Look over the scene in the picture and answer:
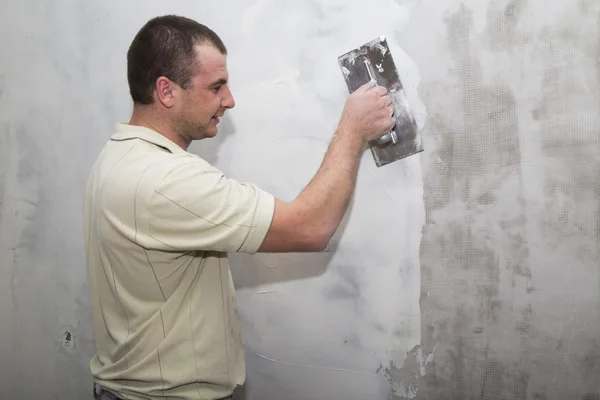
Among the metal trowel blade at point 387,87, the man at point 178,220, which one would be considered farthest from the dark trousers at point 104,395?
the metal trowel blade at point 387,87

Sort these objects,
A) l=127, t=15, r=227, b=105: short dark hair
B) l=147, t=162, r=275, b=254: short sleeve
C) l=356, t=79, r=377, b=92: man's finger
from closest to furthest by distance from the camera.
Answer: l=147, t=162, r=275, b=254: short sleeve, l=127, t=15, r=227, b=105: short dark hair, l=356, t=79, r=377, b=92: man's finger

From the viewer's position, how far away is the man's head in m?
1.17

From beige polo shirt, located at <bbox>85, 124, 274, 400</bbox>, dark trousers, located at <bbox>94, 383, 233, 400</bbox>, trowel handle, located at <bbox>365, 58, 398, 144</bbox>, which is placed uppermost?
trowel handle, located at <bbox>365, 58, 398, 144</bbox>

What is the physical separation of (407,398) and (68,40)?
1442mm

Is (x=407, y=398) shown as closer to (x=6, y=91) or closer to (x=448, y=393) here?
(x=448, y=393)

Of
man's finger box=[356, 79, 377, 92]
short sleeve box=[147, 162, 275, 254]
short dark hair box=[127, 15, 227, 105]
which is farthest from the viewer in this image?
man's finger box=[356, 79, 377, 92]

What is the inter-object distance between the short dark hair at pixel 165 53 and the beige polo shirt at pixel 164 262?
0.37ft

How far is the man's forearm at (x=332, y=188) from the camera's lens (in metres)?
1.14

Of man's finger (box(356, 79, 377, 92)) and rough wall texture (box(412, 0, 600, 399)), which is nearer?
rough wall texture (box(412, 0, 600, 399))

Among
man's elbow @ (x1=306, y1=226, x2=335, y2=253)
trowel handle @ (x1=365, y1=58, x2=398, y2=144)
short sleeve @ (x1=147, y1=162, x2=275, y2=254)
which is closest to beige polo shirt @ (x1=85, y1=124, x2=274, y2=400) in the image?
short sleeve @ (x1=147, y1=162, x2=275, y2=254)

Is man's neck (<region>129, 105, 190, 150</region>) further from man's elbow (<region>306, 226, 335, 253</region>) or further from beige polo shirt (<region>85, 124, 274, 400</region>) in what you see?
man's elbow (<region>306, 226, 335, 253</region>)

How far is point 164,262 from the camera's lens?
115cm

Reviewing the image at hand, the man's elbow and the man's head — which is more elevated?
the man's head

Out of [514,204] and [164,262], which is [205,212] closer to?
[164,262]
